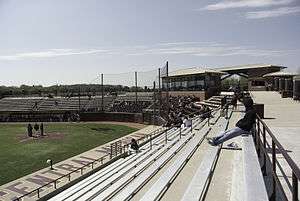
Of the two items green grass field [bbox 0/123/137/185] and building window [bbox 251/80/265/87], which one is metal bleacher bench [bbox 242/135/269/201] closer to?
green grass field [bbox 0/123/137/185]

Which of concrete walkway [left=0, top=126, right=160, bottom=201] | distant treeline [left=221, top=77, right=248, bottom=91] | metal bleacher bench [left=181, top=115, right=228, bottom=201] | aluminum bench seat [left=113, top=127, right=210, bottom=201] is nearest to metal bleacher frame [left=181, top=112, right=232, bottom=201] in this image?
metal bleacher bench [left=181, top=115, right=228, bottom=201]

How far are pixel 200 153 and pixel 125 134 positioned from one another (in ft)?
81.0

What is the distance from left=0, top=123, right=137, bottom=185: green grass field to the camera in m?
22.7

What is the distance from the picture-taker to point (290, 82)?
35.0 meters

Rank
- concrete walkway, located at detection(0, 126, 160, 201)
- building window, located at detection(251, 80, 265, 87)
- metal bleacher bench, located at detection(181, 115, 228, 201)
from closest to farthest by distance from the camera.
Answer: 1. metal bleacher bench, located at detection(181, 115, 228, 201)
2. concrete walkway, located at detection(0, 126, 160, 201)
3. building window, located at detection(251, 80, 265, 87)

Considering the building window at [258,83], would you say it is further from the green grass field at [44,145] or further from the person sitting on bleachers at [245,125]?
the person sitting on bleachers at [245,125]

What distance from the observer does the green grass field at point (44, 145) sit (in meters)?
22.7

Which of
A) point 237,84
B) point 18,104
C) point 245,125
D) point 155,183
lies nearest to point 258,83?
point 237,84

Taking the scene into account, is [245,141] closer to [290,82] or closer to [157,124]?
[290,82]

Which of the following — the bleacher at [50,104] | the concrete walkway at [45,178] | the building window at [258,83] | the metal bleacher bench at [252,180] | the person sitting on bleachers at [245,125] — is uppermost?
the building window at [258,83]

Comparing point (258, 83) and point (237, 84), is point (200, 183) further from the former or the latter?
point (237, 84)

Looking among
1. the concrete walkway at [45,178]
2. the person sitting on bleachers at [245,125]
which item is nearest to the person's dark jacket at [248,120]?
the person sitting on bleachers at [245,125]

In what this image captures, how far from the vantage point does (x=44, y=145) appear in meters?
30.6

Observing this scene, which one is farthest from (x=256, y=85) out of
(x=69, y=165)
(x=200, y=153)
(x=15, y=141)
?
(x=200, y=153)
